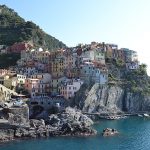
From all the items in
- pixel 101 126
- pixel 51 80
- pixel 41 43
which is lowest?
pixel 101 126

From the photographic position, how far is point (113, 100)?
306 ft

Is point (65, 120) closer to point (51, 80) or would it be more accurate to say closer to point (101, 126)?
point (101, 126)

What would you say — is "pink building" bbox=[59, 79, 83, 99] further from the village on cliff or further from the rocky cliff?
the rocky cliff

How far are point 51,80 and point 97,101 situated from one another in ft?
33.1

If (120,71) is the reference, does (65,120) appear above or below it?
below

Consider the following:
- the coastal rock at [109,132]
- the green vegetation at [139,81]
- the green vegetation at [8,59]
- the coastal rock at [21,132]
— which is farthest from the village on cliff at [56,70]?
the coastal rock at [109,132]

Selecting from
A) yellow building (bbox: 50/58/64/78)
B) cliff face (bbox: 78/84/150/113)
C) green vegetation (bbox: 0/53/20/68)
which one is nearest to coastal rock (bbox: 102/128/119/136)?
cliff face (bbox: 78/84/150/113)

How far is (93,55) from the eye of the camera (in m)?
100

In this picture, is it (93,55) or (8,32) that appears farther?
(8,32)

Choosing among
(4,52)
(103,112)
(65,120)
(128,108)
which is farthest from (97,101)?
(4,52)

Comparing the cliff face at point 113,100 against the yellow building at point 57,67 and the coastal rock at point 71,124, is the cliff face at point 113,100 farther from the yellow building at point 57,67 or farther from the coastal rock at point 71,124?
the coastal rock at point 71,124

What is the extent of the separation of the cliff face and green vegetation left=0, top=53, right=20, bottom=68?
77.8 ft

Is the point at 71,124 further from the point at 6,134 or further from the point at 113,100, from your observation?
the point at 113,100

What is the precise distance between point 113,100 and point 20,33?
3814 cm
